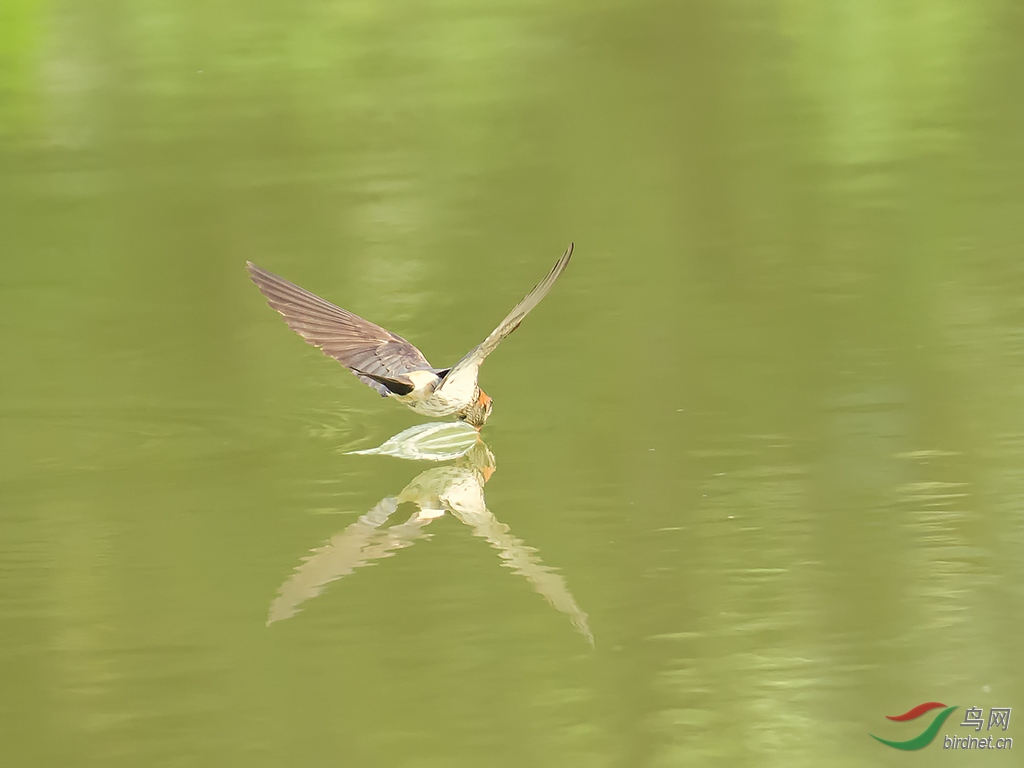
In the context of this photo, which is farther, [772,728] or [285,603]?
[285,603]

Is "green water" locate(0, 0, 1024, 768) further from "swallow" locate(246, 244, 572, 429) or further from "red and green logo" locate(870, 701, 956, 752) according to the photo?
"swallow" locate(246, 244, 572, 429)

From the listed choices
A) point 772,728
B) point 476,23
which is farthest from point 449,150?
point 772,728

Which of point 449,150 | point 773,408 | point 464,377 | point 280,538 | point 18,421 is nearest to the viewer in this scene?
point 280,538

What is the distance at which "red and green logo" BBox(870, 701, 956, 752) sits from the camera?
413 centimetres

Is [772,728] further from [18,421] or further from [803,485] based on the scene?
[18,421]

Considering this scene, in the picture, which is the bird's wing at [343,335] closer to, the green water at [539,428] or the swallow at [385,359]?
the swallow at [385,359]

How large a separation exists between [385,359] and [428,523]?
900 millimetres

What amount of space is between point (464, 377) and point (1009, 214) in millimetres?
4063

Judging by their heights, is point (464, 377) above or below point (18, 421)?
above

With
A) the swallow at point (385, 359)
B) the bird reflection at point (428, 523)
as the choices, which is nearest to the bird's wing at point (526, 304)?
the swallow at point (385, 359)

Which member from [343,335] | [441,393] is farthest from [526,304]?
[343,335]

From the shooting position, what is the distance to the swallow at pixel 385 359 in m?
6.02

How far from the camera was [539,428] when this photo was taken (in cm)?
646

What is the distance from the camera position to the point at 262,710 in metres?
4.46
